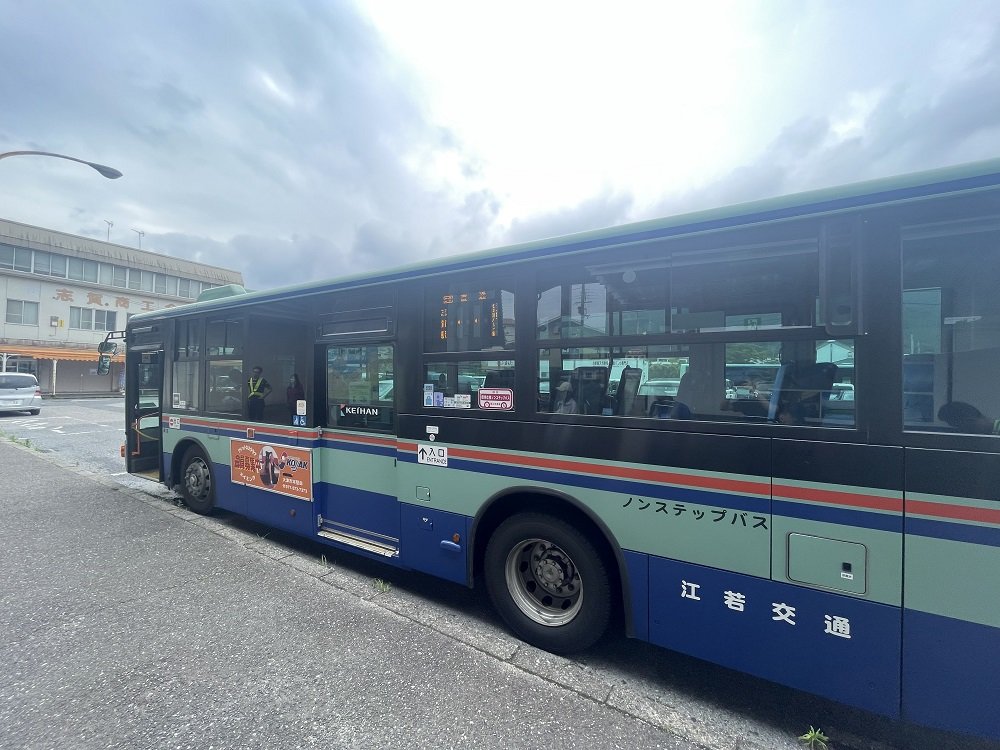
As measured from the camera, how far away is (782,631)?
2336mm

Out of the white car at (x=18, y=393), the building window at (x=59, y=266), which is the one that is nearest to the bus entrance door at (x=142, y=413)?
the white car at (x=18, y=393)

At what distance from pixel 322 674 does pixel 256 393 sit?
123 inches

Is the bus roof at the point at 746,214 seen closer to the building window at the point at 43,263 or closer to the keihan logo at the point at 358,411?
the keihan logo at the point at 358,411

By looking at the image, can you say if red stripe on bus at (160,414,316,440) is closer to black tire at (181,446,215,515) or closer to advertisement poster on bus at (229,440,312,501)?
advertisement poster on bus at (229,440,312,501)

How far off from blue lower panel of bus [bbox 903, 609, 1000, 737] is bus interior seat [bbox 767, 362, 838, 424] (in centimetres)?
98

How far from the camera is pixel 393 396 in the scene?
394 cm

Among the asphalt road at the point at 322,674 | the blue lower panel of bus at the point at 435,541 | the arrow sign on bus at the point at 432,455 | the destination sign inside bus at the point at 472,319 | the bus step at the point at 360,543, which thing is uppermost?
the destination sign inside bus at the point at 472,319

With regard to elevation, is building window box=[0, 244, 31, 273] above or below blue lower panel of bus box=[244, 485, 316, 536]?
above

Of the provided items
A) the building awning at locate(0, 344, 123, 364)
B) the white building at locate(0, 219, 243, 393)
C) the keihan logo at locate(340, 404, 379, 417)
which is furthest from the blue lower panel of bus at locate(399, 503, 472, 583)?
the white building at locate(0, 219, 243, 393)

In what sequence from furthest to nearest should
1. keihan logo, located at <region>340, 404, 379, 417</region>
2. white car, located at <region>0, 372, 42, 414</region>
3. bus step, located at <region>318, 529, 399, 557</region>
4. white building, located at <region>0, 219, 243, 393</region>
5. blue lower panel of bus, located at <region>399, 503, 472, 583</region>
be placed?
white building, located at <region>0, 219, 243, 393</region> < white car, located at <region>0, 372, 42, 414</region> < keihan logo, located at <region>340, 404, 379, 417</region> < bus step, located at <region>318, 529, 399, 557</region> < blue lower panel of bus, located at <region>399, 503, 472, 583</region>

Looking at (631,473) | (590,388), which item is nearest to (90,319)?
(590,388)

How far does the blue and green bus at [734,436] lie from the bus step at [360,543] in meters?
0.04

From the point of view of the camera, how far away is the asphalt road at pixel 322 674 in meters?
2.38

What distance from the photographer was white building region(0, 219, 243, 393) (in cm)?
3059
